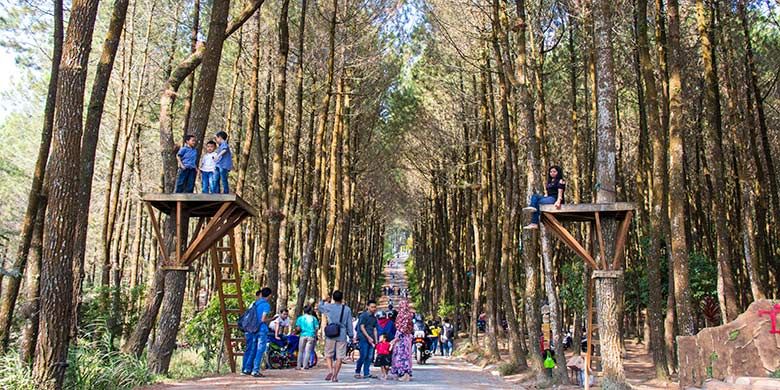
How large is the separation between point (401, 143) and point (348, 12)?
39.3ft

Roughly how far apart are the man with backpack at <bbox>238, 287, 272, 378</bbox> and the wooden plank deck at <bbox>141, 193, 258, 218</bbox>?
63.5 inches

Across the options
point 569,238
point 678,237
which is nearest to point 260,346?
point 569,238

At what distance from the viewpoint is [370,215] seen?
150 ft

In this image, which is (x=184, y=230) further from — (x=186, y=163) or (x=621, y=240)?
(x=621, y=240)

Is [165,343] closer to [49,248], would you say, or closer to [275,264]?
[49,248]

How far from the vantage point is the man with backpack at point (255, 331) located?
11133 mm

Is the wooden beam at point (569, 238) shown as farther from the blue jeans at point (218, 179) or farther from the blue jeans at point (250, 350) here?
the blue jeans at point (250, 350)

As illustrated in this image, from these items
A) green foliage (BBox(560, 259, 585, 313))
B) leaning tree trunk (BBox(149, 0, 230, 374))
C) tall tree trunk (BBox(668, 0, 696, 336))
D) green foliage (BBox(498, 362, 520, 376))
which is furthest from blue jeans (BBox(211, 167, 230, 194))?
green foliage (BBox(560, 259, 585, 313))

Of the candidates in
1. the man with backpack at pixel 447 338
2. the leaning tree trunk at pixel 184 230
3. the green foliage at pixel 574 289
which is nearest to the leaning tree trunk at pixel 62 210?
the leaning tree trunk at pixel 184 230

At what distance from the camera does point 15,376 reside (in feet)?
24.4

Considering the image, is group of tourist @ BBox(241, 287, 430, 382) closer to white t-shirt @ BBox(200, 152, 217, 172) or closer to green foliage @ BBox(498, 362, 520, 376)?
white t-shirt @ BBox(200, 152, 217, 172)

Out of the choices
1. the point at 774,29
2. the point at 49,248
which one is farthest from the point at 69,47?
the point at 774,29

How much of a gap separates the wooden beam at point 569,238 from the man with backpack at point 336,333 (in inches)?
152

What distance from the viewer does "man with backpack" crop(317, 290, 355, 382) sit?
11.3m
